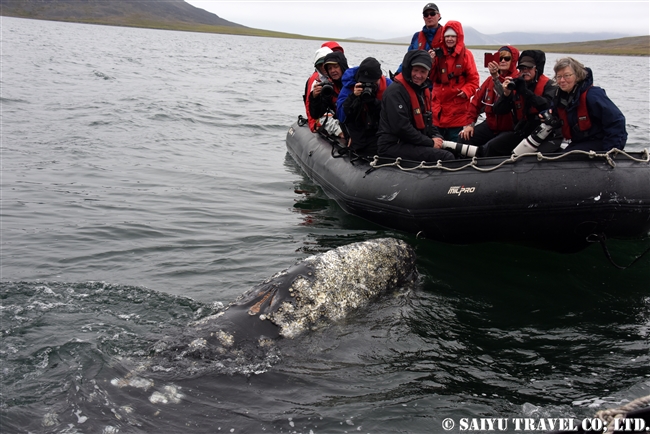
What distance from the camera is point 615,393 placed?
4.38m

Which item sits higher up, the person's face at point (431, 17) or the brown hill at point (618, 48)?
the brown hill at point (618, 48)

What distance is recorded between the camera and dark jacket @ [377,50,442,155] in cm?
746

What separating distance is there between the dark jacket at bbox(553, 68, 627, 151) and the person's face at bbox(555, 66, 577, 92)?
89mm

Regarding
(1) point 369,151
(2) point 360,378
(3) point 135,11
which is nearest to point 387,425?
(2) point 360,378

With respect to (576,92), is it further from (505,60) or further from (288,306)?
(288,306)

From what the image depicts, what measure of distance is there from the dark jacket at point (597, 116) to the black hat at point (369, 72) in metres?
2.25

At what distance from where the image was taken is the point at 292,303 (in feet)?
16.0

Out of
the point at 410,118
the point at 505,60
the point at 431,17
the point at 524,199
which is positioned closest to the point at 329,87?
the point at 410,118

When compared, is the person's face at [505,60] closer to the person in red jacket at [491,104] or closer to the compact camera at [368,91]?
the person in red jacket at [491,104]

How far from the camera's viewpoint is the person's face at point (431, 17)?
8617 millimetres

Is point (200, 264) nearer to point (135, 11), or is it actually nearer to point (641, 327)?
point (641, 327)

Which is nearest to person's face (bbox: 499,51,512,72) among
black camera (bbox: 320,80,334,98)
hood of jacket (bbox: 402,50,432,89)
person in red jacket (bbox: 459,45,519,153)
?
person in red jacket (bbox: 459,45,519,153)

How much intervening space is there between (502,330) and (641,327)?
4.25 feet

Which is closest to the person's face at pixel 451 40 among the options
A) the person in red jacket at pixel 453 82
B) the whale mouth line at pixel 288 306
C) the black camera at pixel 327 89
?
the person in red jacket at pixel 453 82
